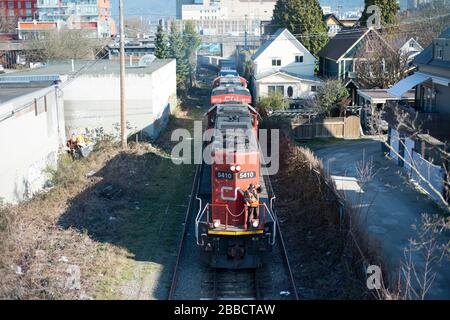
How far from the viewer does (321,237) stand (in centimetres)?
1627

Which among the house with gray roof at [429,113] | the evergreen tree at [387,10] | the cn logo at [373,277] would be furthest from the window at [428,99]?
the evergreen tree at [387,10]

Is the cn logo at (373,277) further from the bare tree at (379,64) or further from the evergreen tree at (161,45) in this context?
the evergreen tree at (161,45)

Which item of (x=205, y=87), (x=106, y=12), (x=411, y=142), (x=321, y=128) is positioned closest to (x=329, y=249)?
(x=411, y=142)

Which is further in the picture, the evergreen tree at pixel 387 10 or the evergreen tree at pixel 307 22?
the evergreen tree at pixel 307 22

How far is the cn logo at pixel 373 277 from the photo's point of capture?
11.7 meters

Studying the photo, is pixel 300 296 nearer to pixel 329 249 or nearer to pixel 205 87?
pixel 329 249

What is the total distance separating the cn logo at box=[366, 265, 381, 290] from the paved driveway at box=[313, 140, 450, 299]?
1.52 meters

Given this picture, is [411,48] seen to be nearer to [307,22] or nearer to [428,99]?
[307,22]

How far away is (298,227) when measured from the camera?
58.6ft

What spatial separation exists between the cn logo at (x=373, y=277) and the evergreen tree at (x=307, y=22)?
4493 centimetres

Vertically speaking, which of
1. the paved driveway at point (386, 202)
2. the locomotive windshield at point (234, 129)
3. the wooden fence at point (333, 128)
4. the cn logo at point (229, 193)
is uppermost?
the locomotive windshield at point (234, 129)

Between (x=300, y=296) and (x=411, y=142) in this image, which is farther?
(x=411, y=142)

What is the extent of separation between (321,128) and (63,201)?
19.1m
